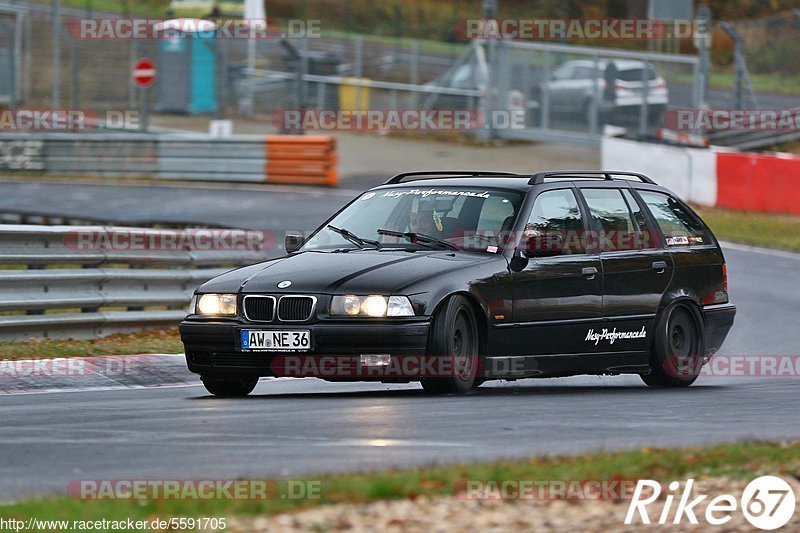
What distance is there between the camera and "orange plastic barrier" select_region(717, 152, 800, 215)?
2427cm

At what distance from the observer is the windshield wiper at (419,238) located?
977 centimetres

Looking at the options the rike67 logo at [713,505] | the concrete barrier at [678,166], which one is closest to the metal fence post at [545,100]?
the concrete barrier at [678,166]

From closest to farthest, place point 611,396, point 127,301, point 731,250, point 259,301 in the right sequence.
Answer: point 259,301 → point 611,396 → point 127,301 → point 731,250

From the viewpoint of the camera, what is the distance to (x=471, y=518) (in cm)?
555

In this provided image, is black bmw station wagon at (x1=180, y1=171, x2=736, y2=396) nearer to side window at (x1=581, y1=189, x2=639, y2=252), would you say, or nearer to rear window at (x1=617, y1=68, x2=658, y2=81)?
side window at (x1=581, y1=189, x2=639, y2=252)

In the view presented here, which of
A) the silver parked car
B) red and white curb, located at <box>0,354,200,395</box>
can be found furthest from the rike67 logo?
the silver parked car

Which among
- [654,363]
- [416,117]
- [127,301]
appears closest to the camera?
[654,363]

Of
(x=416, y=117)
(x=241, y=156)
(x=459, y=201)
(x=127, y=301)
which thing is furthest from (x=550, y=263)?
(x=416, y=117)

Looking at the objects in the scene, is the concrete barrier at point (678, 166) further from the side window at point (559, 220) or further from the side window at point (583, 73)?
the side window at point (559, 220)

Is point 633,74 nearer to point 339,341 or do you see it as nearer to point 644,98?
point 644,98

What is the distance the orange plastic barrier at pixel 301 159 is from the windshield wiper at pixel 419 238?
18.6 meters

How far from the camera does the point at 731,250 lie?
21.0 metres

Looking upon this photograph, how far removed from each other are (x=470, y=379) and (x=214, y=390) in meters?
1.63

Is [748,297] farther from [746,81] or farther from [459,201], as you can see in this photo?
[746,81]
